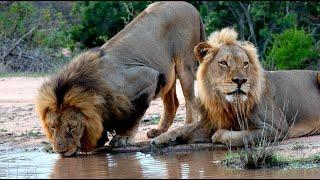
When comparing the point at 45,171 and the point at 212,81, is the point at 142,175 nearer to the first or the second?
the point at 45,171

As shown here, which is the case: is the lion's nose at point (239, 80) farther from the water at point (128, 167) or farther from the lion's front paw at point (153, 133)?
the lion's front paw at point (153, 133)

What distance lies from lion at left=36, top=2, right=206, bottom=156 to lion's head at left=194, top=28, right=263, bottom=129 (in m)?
0.70

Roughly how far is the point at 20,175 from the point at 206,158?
1.86 metres

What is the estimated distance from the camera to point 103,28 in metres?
21.4

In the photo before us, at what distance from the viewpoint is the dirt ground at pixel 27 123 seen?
29.9 ft

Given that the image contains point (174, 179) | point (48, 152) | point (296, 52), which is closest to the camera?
point (174, 179)

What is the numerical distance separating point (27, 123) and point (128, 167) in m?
3.72

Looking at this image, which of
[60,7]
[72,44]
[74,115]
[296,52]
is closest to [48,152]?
[74,115]

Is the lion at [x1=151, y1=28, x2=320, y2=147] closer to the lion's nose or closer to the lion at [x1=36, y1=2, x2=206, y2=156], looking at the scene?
the lion's nose

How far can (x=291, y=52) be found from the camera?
17391 mm

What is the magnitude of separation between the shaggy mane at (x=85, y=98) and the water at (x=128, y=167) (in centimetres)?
32

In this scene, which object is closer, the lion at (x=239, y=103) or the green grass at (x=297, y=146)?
the green grass at (x=297, y=146)

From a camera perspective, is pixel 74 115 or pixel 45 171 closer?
pixel 45 171

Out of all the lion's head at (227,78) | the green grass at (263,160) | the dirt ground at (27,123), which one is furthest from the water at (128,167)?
the dirt ground at (27,123)
